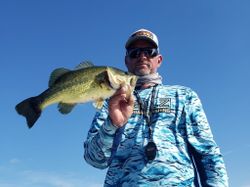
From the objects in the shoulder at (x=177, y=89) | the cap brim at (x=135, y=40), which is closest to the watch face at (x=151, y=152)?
the shoulder at (x=177, y=89)

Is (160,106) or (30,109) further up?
(160,106)

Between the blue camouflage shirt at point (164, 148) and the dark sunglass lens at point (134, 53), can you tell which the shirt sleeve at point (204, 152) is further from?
the dark sunglass lens at point (134, 53)

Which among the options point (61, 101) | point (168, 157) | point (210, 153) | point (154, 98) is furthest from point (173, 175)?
point (61, 101)

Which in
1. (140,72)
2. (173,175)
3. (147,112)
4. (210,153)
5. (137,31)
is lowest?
(173,175)

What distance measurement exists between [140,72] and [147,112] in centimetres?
126

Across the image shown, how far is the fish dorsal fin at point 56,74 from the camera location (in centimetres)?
902

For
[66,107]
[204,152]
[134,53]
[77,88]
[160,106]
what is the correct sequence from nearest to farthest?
[77,88] → [66,107] → [204,152] → [160,106] → [134,53]

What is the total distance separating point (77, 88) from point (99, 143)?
4.56 ft

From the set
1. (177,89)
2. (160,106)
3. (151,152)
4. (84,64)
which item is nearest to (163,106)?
(160,106)

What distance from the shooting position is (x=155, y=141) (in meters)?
8.98

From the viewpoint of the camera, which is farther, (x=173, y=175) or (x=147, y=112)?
(x=147, y=112)

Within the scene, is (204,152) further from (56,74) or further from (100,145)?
(56,74)

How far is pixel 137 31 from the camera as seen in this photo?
11227mm

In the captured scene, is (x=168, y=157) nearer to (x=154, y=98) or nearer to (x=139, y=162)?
(x=139, y=162)
